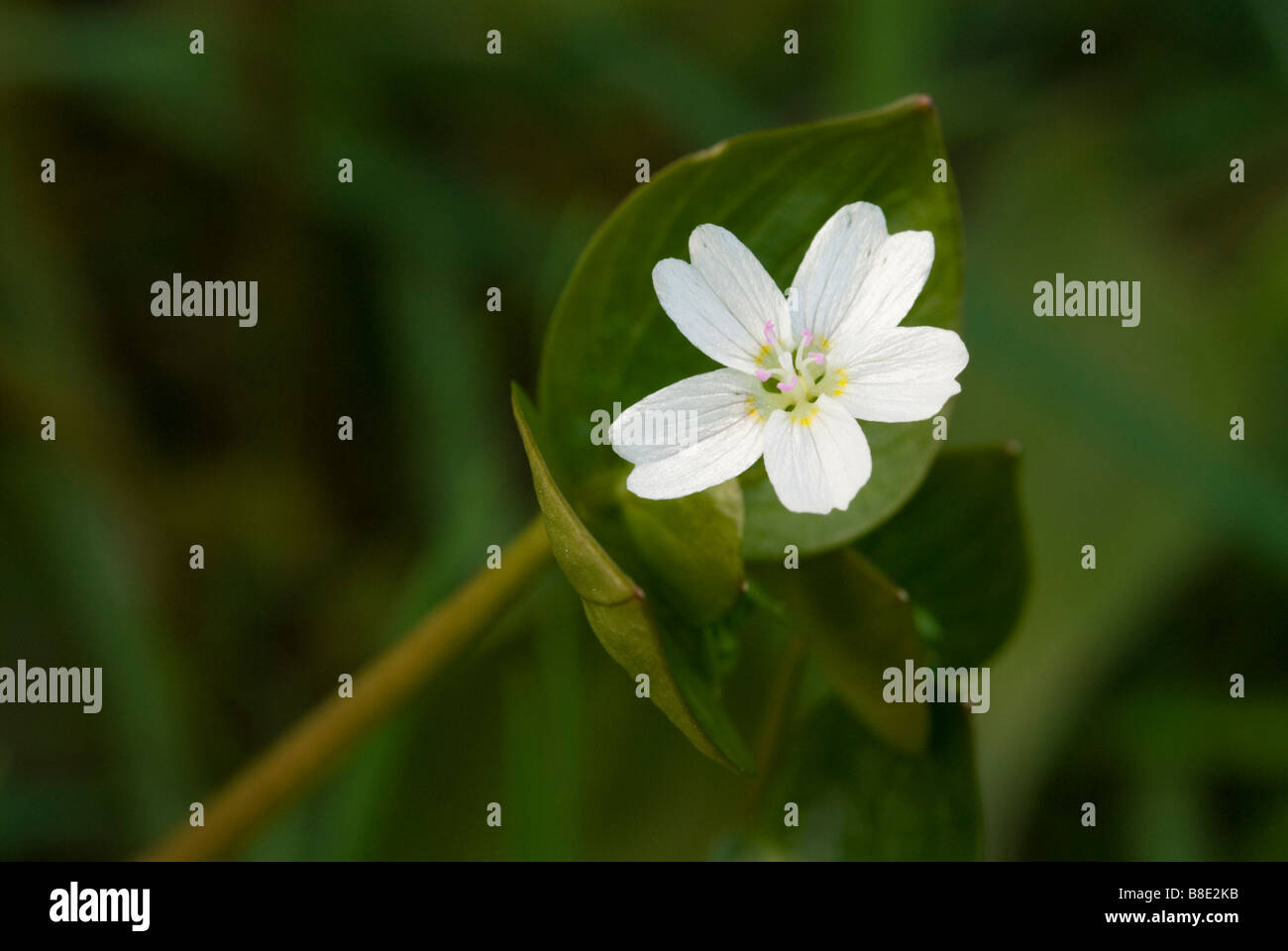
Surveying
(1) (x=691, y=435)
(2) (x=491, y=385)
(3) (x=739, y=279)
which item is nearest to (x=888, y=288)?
(3) (x=739, y=279)

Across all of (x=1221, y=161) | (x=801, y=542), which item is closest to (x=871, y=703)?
(x=801, y=542)

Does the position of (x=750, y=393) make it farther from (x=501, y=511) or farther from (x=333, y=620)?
(x=333, y=620)

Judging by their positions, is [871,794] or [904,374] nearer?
[904,374]

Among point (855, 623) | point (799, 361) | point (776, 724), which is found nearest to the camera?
point (799, 361)

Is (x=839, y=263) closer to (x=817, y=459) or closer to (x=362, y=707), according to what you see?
(x=817, y=459)

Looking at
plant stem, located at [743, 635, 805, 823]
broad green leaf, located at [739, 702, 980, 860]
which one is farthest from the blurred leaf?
broad green leaf, located at [739, 702, 980, 860]
